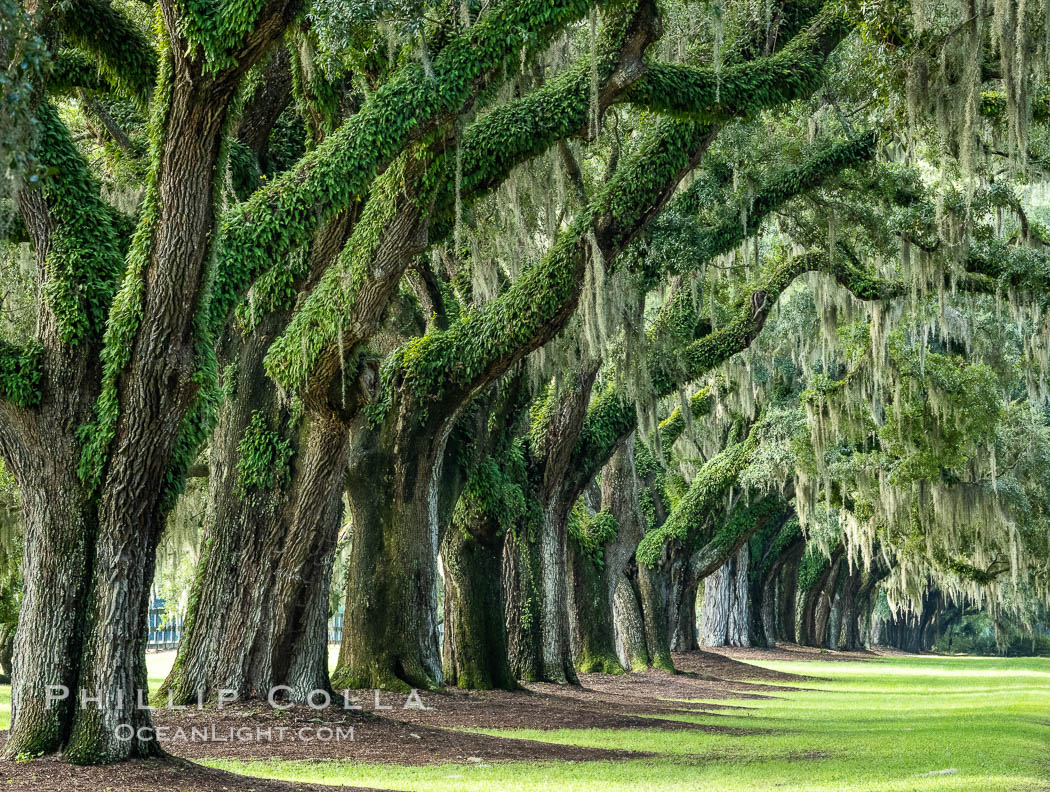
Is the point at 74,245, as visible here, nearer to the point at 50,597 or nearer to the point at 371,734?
the point at 50,597

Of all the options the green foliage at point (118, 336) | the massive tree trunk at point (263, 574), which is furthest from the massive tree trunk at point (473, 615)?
the green foliage at point (118, 336)

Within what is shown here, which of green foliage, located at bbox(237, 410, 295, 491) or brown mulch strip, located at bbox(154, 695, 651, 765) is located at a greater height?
green foliage, located at bbox(237, 410, 295, 491)

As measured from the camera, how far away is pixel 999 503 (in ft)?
61.5

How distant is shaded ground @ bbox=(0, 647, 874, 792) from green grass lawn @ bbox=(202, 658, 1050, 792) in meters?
0.48

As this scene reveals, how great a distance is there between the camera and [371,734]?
977cm

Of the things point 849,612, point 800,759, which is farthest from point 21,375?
point 849,612

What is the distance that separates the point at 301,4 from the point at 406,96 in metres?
1.60

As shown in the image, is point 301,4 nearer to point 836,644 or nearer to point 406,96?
point 406,96

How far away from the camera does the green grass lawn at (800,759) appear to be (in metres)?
7.88

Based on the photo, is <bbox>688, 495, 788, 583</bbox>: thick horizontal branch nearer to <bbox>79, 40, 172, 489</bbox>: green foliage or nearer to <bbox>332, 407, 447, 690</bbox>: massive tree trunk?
<bbox>332, 407, 447, 690</bbox>: massive tree trunk

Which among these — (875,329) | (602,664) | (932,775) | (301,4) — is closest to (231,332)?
(301,4)

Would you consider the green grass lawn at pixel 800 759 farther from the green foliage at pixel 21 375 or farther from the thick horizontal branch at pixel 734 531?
the thick horizontal branch at pixel 734 531

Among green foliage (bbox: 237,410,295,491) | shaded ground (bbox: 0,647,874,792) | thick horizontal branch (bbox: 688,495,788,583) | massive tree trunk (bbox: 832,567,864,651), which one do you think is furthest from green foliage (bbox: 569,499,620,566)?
massive tree trunk (bbox: 832,567,864,651)

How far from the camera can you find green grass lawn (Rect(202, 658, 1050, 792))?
7875 millimetres
